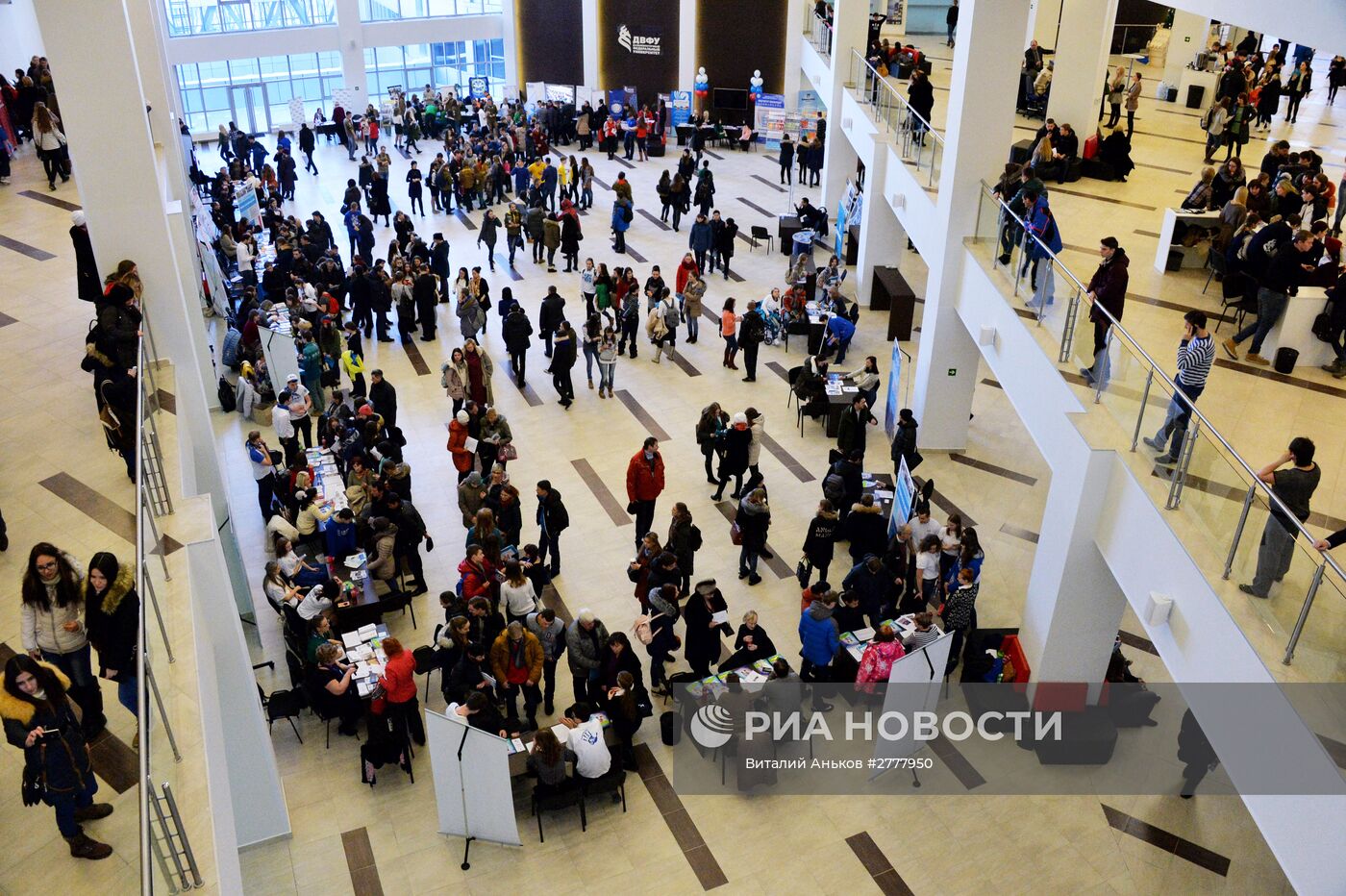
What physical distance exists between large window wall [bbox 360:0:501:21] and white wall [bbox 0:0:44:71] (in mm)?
10905

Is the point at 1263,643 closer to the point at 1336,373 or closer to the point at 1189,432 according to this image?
the point at 1189,432

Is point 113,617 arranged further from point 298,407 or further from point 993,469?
point 993,469

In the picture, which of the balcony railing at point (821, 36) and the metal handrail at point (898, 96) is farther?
the balcony railing at point (821, 36)

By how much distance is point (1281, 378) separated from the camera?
1093cm

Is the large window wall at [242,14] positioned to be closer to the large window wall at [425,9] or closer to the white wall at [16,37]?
the large window wall at [425,9]

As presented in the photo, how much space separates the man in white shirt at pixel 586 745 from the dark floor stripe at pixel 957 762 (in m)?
3.04

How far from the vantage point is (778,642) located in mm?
10578

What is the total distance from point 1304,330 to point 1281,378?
605 mm

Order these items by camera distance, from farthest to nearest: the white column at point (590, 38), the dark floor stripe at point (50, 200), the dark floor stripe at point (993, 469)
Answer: the white column at point (590, 38) → the dark floor stripe at point (50, 200) → the dark floor stripe at point (993, 469)

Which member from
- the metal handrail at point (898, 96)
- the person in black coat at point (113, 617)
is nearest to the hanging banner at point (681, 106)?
the metal handrail at point (898, 96)

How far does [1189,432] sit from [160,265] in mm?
8206

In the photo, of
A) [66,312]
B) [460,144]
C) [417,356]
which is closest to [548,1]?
[460,144]

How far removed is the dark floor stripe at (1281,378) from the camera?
35.1 feet

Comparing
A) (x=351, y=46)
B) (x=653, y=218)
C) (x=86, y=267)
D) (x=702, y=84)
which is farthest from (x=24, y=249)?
(x=702, y=84)
